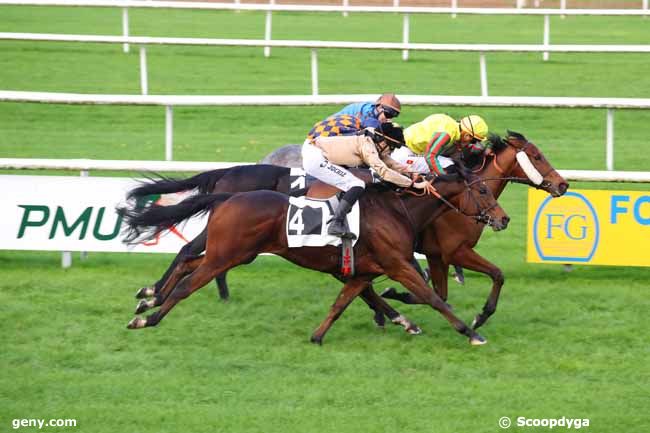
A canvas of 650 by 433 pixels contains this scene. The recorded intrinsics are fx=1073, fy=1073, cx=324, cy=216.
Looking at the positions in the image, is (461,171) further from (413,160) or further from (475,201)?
(413,160)

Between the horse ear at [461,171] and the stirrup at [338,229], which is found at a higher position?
the horse ear at [461,171]

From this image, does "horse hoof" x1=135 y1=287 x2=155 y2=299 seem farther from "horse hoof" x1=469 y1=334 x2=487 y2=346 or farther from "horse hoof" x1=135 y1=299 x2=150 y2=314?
"horse hoof" x1=469 y1=334 x2=487 y2=346

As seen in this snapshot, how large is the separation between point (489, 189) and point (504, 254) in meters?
2.03

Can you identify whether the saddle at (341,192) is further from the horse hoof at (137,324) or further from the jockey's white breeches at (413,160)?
the horse hoof at (137,324)

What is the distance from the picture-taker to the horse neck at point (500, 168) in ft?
24.0

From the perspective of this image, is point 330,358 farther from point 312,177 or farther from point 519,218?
point 519,218

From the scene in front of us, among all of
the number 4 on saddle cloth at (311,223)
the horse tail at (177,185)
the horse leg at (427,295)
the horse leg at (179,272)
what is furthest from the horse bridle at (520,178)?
the horse leg at (179,272)

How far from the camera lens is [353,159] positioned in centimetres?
664

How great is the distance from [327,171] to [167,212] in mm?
1015

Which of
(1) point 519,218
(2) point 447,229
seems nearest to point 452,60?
(1) point 519,218

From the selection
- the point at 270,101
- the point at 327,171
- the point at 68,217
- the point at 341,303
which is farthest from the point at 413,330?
the point at 270,101

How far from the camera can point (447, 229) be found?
281 inches

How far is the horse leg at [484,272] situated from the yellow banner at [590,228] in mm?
1072

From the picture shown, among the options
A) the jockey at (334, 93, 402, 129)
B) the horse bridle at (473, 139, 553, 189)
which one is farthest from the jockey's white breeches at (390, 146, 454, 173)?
the jockey at (334, 93, 402, 129)
